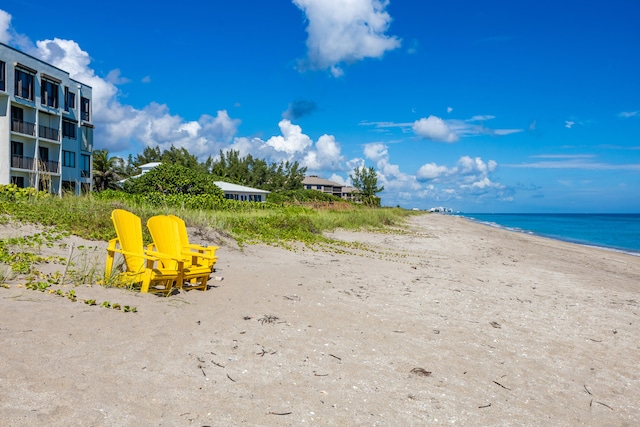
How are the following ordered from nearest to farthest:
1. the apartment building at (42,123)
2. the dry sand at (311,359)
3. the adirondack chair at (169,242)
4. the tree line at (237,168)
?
1. the dry sand at (311,359)
2. the adirondack chair at (169,242)
3. the apartment building at (42,123)
4. the tree line at (237,168)

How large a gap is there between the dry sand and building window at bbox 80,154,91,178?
1473 inches

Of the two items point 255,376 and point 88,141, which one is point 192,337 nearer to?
point 255,376

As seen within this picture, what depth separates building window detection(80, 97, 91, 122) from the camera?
42094 millimetres

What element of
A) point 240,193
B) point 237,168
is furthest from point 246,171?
point 240,193

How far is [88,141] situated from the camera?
42188 millimetres

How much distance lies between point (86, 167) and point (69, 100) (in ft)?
18.3

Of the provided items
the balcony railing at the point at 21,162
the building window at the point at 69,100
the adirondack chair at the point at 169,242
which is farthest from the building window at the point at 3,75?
the adirondack chair at the point at 169,242

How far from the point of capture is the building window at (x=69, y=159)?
126 ft

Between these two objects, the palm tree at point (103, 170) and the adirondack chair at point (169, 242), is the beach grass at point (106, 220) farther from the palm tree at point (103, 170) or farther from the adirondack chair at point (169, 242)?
the palm tree at point (103, 170)

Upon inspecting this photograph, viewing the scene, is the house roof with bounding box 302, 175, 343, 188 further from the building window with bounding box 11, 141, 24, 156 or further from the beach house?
the building window with bounding box 11, 141, 24, 156

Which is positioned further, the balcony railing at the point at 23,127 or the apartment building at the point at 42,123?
the balcony railing at the point at 23,127

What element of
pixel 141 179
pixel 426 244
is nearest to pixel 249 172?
pixel 141 179

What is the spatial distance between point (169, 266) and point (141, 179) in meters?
26.1

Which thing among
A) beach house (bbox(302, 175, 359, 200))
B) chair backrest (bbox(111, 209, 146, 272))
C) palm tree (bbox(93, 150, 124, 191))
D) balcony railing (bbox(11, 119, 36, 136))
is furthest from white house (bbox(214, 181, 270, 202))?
beach house (bbox(302, 175, 359, 200))
